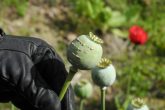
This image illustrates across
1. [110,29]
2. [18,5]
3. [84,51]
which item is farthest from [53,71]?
[110,29]

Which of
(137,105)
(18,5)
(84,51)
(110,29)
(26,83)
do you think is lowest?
(110,29)

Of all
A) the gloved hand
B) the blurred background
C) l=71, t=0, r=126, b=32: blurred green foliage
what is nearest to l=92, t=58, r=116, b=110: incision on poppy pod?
the gloved hand

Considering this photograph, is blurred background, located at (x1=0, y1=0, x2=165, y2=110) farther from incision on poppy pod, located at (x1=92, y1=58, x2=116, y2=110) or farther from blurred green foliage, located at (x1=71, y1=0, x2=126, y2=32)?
incision on poppy pod, located at (x1=92, y1=58, x2=116, y2=110)

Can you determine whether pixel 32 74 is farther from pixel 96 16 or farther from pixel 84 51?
pixel 96 16

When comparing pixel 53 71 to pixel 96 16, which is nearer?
pixel 53 71

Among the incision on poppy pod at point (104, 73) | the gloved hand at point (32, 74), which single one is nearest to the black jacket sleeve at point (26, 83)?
the gloved hand at point (32, 74)
